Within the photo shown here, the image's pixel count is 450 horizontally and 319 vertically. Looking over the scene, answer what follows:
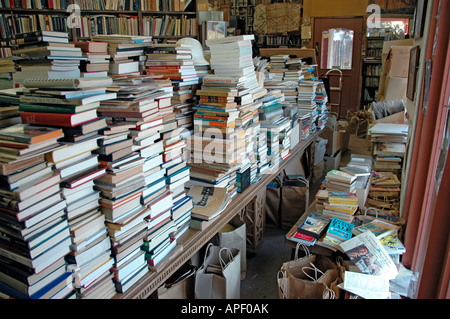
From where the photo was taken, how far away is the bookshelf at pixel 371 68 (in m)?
7.23

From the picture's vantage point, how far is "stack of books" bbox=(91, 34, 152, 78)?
6.98ft

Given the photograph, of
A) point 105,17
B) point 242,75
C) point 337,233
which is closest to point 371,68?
point 105,17

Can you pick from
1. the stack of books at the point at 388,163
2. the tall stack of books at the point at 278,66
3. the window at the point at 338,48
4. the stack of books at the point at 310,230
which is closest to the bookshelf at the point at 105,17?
the tall stack of books at the point at 278,66

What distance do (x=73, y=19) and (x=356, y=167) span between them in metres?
4.40

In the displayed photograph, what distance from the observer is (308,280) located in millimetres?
1797

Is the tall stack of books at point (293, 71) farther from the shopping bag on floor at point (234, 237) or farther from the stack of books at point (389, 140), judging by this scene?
the shopping bag on floor at point (234, 237)

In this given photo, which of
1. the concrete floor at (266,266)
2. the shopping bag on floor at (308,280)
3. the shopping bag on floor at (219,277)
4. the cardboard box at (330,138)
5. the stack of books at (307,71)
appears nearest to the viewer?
the shopping bag on floor at (308,280)

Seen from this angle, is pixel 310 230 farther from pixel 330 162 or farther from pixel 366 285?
pixel 330 162

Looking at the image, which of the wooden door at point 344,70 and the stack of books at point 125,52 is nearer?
the stack of books at point 125,52

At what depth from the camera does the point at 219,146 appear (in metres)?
2.20

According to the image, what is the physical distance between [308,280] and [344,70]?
21.9 feet

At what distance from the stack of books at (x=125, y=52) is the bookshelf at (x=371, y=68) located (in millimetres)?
6148

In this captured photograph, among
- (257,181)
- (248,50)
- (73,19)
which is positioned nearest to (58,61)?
(248,50)
